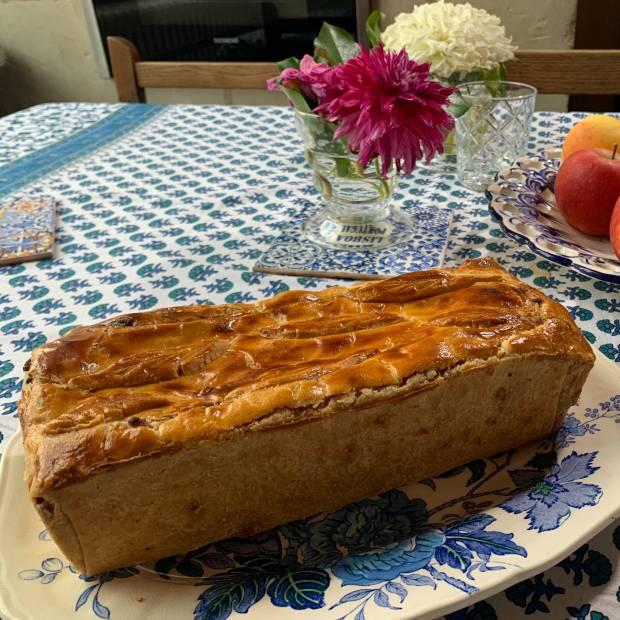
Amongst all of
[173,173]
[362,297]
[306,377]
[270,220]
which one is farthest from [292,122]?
[306,377]

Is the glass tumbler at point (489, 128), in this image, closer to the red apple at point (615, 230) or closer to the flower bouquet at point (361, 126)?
the flower bouquet at point (361, 126)

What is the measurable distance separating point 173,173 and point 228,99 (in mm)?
2037

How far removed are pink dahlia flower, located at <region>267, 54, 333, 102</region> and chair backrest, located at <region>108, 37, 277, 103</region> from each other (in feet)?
3.04

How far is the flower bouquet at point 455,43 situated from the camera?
1.18 metres

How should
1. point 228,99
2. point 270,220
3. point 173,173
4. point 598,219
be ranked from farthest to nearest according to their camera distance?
point 228,99
point 173,173
point 270,220
point 598,219

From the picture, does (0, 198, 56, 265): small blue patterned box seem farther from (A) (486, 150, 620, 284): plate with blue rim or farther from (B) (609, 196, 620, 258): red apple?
(B) (609, 196, 620, 258): red apple

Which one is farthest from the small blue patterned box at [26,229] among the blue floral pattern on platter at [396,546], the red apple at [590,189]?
the red apple at [590,189]

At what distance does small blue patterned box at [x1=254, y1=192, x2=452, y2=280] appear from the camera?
97 centimetres

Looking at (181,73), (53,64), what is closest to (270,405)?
(181,73)

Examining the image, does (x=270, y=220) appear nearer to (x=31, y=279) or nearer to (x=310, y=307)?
(x=31, y=279)

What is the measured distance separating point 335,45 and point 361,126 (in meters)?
0.26

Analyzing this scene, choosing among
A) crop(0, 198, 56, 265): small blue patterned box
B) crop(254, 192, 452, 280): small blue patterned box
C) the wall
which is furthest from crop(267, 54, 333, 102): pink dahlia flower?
the wall

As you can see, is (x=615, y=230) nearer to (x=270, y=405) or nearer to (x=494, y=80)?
(x=494, y=80)

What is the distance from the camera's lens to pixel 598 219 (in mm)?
941
